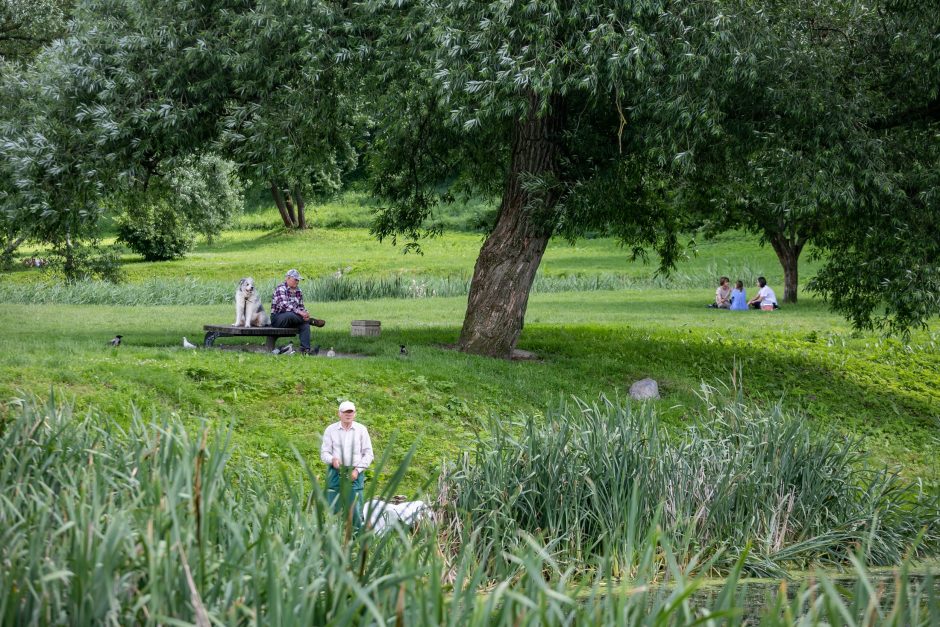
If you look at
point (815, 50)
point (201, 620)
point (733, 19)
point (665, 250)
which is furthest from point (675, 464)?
point (665, 250)

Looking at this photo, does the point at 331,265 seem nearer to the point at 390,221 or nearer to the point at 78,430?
the point at 390,221

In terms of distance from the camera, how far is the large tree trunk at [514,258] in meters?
17.0

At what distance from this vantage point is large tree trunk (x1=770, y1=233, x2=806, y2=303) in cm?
2764

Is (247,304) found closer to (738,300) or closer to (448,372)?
(448,372)

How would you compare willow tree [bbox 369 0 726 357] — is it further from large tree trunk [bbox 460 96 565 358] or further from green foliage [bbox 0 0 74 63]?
green foliage [bbox 0 0 74 63]

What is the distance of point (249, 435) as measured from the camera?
1215cm

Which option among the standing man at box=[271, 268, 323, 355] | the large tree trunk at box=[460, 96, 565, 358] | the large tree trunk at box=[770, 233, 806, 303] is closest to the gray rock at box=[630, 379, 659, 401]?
the large tree trunk at box=[460, 96, 565, 358]

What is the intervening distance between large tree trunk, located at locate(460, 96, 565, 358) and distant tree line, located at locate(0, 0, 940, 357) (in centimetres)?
3

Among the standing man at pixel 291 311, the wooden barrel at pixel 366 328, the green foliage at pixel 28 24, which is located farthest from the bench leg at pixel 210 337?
the green foliage at pixel 28 24

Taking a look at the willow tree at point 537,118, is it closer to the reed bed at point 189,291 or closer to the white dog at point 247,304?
the white dog at point 247,304

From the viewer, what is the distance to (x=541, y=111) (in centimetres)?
1327

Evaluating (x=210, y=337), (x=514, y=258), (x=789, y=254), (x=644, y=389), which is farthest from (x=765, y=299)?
(x=210, y=337)

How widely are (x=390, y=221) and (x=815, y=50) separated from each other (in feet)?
25.3

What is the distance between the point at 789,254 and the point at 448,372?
50.9 ft
